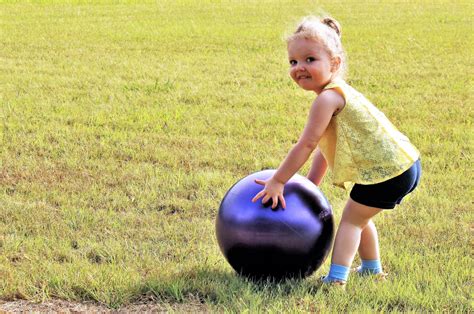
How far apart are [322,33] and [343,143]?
24.7 inches

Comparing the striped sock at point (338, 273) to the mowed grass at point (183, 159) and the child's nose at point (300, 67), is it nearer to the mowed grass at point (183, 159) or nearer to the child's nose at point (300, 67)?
the mowed grass at point (183, 159)

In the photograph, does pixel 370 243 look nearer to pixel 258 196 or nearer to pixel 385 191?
pixel 385 191

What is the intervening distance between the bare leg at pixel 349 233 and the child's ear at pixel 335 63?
0.76 m

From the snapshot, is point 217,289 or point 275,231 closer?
point 275,231

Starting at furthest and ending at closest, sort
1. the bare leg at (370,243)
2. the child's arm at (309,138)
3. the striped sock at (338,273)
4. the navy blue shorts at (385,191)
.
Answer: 1. the bare leg at (370,243)
2. the striped sock at (338,273)
3. the navy blue shorts at (385,191)
4. the child's arm at (309,138)

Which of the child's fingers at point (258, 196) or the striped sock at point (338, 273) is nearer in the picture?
the child's fingers at point (258, 196)

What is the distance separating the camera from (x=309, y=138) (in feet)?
14.1

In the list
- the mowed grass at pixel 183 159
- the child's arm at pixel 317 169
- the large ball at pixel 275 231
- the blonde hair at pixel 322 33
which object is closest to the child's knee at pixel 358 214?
the large ball at pixel 275 231

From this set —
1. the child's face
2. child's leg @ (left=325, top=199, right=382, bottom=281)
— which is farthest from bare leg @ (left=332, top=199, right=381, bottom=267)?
the child's face

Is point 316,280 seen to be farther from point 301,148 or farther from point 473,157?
point 473,157

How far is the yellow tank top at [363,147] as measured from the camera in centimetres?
434

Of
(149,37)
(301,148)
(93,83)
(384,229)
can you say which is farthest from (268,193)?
(149,37)

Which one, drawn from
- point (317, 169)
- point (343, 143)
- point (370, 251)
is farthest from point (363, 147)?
point (370, 251)

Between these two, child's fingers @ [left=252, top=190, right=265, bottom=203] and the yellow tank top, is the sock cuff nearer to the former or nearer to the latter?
Answer: the yellow tank top
